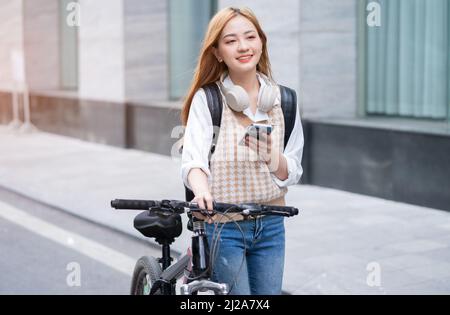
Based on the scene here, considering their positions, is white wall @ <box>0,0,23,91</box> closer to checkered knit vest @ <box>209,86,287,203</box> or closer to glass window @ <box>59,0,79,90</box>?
glass window @ <box>59,0,79,90</box>

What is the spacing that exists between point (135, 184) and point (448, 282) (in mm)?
5778

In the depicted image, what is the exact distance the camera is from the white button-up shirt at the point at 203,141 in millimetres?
3664

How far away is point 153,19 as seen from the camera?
51.5 feet

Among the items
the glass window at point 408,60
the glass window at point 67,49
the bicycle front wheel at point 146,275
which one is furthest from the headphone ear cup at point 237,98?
the glass window at point 67,49

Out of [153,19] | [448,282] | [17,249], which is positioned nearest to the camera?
[448,282]

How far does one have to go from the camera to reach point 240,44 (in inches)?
147

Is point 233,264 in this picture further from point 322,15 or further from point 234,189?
point 322,15

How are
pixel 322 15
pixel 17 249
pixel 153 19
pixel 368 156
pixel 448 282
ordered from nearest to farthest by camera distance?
pixel 448 282 → pixel 17 249 → pixel 368 156 → pixel 322 15 → pixel 153 19

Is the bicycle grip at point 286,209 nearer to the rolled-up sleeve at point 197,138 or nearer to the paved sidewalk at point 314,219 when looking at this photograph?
the rolled-up sleeve at point 197,138

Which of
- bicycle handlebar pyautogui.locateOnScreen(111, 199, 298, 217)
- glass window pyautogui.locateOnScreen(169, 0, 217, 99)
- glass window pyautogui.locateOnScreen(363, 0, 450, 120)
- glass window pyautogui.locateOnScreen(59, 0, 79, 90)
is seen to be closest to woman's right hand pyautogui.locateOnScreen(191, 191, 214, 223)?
bicycle handlebar pyautogui.locateOnScreen(111, 199, 298, 217)

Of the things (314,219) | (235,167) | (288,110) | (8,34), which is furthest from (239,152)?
(8,34)

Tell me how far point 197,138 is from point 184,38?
12.2m

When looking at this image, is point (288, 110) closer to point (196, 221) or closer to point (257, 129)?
point (257, 129)

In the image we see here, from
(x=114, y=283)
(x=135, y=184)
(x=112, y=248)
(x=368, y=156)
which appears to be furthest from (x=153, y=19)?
(x=114, y=283)
